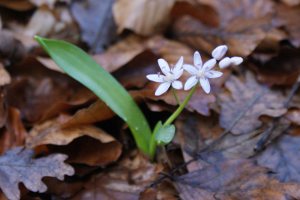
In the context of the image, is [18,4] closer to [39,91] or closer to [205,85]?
[39,91]

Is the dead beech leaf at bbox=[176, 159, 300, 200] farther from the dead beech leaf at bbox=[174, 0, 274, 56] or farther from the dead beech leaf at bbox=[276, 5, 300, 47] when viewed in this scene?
the dead beech leaf at bbox=[276, 5, 300, 47]

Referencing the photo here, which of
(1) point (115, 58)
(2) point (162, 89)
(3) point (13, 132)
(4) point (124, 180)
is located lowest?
(4) point (124, 180)

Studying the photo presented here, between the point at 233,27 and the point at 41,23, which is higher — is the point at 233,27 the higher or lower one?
the lower one

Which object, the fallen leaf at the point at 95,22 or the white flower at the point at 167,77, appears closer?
the white flower at the point at 167,77

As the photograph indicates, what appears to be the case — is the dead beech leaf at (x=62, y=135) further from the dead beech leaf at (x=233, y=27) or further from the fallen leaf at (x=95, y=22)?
the dead beech leaf at (x=233, y=27)

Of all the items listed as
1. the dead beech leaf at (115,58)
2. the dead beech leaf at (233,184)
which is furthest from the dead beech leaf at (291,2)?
the dead beech leaf at (233,184)

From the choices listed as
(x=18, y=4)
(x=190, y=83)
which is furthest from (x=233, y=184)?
(x=18, y=4)

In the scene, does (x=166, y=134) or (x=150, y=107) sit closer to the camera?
(x=166, y=134)

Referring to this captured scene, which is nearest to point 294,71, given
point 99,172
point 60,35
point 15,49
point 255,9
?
point 255,9
